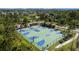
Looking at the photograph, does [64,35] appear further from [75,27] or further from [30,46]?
[30,46]

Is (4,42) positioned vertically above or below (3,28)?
below

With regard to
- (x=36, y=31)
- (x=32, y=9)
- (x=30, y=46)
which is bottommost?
(x=30, y=46)
